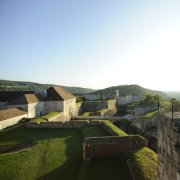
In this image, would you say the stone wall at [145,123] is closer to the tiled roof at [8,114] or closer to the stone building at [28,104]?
the tiled roof at [8,114]

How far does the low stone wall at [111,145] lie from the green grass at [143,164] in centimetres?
90

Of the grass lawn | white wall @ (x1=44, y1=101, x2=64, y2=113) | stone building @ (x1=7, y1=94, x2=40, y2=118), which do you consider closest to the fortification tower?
the grass lawn

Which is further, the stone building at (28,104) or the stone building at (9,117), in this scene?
the stone building at (28,104)

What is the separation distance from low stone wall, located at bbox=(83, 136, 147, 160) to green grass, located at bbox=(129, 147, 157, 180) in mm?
899

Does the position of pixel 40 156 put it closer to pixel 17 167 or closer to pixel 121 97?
pixel 17 167

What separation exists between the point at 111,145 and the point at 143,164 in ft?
12.3

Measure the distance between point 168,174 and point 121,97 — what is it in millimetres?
65004

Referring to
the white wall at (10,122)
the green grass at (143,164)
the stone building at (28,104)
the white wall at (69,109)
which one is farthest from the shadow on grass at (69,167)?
the white wall at (69,109)

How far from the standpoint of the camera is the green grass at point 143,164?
10.9 metres

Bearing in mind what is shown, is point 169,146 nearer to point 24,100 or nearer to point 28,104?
point 28,104

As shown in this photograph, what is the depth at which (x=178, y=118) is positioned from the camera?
525 centimetres

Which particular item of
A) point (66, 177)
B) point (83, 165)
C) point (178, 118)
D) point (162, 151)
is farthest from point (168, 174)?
point (83, 165)

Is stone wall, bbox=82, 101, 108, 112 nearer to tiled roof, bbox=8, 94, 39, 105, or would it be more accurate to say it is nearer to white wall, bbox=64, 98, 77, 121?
white wall, bbox=64, 98, 77, 121

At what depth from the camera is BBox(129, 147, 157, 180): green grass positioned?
10878 millimetres
